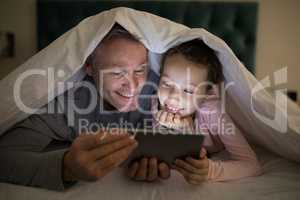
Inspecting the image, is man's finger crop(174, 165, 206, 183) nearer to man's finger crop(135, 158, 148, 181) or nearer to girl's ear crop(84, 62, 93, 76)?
man's finger crop(135, 158, 148, 181)

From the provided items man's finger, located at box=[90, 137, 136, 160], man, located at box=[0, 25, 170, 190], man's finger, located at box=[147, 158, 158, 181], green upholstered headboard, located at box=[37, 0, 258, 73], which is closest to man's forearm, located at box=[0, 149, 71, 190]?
man, located at box=[0, 25, 170, 190]

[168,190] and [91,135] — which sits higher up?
[91,135]

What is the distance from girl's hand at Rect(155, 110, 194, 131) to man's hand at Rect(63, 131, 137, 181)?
0.97 ft

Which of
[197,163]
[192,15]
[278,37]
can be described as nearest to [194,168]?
[197,163]

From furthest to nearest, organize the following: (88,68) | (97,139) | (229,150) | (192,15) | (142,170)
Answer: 1. (192,15)
2. (88,68)
3. (229,150)
4. (142,170)
5. (97,139)

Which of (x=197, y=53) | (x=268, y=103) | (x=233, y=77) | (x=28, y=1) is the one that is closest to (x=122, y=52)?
(x=197, y=53)

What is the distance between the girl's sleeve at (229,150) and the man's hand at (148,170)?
0.44ft

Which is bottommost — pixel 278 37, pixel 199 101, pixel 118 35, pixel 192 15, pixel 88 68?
pixel 199 101

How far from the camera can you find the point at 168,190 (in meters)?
0.80

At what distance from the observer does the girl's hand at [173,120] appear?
1016 mm

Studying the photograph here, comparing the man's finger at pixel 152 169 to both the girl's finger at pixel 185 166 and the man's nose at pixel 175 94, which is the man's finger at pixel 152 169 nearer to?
the girl's finger at pixel 185 166

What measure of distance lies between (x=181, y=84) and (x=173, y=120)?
122 millimetres

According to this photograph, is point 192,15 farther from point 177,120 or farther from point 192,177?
point 192,177

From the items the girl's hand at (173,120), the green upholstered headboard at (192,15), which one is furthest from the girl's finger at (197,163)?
the green upholstered headboard at (192,15)
